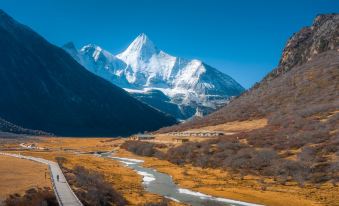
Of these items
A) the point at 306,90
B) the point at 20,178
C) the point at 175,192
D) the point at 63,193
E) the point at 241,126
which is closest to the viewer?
the point at 63,193

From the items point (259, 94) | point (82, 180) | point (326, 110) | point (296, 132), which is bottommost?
point (82, 180)

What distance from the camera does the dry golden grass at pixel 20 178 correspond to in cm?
4706

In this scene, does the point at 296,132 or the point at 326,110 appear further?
the point at 326,110

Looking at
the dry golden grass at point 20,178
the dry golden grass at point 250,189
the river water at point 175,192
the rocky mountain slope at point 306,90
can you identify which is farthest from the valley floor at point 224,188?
the rocky mountain slope at point 306,90

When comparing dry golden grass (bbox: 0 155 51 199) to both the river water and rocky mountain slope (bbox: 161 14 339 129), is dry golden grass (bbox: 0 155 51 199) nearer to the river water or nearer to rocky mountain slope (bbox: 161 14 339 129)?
the river water

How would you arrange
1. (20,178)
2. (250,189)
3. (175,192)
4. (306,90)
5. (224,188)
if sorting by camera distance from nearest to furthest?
(20,178), (175,192), (250,189), (224,188), (306,90)

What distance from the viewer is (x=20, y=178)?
54.6m

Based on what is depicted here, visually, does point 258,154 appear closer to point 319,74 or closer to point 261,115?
point 261,115

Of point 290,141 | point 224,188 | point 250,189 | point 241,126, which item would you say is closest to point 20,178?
point 224,188

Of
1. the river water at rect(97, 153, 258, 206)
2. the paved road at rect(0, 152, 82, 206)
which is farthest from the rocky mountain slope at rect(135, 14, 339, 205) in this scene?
the paved road at rect(0, 152, 82, 206)

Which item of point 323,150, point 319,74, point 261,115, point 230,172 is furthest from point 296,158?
point 319,74

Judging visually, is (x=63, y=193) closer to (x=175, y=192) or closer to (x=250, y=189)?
(x=175, y=192)

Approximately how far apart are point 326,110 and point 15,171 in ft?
268

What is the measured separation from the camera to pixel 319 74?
531ft
